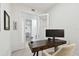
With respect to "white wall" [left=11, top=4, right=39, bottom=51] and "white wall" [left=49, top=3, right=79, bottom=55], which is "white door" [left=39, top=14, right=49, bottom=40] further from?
"white wall" [left=11, top=4, right=39, bottom=51]

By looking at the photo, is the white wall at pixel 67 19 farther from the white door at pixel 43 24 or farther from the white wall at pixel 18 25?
the white wall at pixel 18 25

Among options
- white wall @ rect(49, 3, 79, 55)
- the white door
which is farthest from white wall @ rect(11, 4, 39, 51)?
white wall @ rect(49, 3, 79, 55)

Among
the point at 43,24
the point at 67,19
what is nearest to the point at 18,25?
the point at 43,24

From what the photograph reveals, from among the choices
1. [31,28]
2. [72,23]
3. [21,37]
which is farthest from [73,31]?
[21,37]

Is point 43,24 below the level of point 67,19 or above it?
below

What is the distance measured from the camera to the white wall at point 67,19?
3.36 metres

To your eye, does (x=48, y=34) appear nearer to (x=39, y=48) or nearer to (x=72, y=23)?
(x=72, y=23)

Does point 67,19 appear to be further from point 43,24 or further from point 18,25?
point 18,25

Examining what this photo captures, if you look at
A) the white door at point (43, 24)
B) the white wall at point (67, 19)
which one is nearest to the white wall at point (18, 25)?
the white door at point (43, 24)

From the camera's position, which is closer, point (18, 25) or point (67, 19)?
point (67, 19)

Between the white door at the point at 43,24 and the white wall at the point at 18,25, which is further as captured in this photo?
the white door at the point at 43,24

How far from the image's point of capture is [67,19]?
3.70m

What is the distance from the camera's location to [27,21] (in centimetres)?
462

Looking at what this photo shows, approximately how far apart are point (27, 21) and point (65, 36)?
184 centimetres
